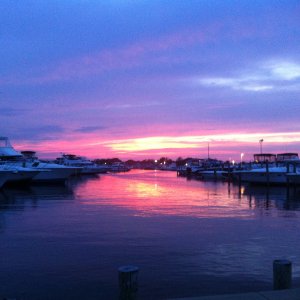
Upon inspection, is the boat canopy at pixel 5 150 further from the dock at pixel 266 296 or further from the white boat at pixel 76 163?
the dock at pixel 266 296

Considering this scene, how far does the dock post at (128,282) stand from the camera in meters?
7.30

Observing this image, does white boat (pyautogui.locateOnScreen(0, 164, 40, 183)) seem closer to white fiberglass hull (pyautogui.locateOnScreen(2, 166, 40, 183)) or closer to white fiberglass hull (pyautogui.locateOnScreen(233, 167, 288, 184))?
white fiberglass hull (pyautogui.locateOnScreen(2, 166, 40, 183))

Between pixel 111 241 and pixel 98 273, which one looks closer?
pixel 98 273

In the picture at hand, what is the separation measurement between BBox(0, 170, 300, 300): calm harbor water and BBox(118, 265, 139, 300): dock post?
2084 millimetres

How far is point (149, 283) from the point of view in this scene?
10234 mm

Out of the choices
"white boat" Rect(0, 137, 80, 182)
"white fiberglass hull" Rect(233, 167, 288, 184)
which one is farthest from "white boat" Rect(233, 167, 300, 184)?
"white boat" Rect(0, 137, 80, 182)

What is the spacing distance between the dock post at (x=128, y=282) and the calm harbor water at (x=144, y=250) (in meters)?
2.08

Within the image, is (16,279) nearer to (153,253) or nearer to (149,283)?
(149,283)

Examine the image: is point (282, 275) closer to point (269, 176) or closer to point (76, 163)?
point (269, 176)

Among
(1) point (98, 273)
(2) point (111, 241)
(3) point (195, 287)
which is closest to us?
(3) point (195, 287)

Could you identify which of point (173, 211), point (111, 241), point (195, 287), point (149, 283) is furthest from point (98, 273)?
point (173, 211)

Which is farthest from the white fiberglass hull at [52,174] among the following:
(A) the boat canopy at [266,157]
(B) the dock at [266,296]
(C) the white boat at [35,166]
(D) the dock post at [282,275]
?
(B) the dock at [266,296]

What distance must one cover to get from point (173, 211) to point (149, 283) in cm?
1340

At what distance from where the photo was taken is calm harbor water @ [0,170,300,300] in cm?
999
